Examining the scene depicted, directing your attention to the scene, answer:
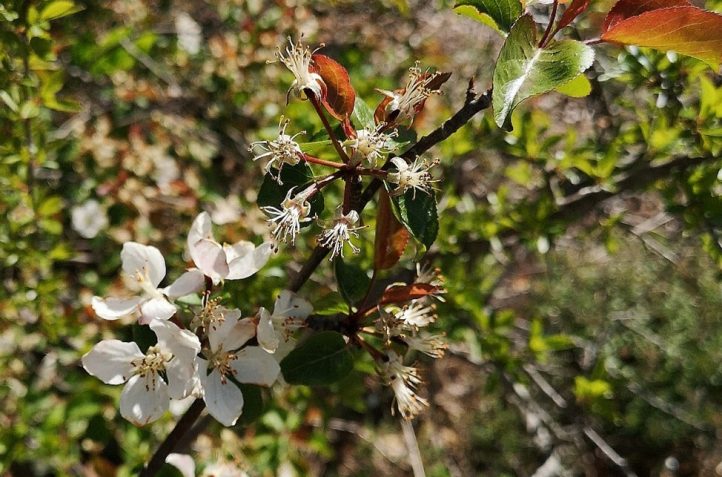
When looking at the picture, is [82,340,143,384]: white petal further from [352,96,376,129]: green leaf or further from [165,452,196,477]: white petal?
[352,96,376,129]: green leaf

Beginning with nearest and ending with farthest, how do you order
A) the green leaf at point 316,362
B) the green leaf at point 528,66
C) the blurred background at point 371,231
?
the green leaf at point 528,66, the green leaf at point 316,362, the blurred background at point 371,231

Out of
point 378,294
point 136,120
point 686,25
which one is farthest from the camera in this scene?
point 136,120

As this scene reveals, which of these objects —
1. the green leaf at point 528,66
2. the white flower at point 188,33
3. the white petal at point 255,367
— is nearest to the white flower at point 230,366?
the white petal at point 255,367

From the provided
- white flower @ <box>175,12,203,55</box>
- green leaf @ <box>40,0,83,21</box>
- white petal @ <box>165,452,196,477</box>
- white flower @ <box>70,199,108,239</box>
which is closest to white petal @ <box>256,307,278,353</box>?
white petal @ <box>165,452,196,477</box>

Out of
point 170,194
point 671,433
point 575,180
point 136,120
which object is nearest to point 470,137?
point 575,180

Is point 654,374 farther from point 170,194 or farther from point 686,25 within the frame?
point 686,25

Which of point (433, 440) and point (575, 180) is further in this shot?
point (433, 440)

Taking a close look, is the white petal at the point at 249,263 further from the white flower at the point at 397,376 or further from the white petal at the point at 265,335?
A: the white flower at the point at 397,376
